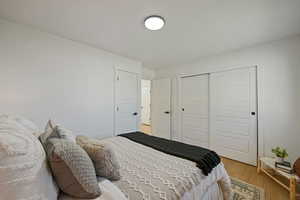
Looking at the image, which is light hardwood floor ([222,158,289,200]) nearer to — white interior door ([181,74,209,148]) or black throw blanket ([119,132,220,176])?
white interior door ([181,74,209,148])

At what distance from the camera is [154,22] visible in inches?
70.7

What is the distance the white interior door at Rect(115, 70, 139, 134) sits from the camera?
303cm

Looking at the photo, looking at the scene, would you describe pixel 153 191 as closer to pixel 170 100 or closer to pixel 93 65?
pixel 93 65

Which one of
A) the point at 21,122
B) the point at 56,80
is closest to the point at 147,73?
the point at 56,80

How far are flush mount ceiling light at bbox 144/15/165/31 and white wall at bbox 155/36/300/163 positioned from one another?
6.26ft

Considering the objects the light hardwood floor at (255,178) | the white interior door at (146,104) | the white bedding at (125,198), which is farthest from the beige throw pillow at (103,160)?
the white interior door at (146,104)

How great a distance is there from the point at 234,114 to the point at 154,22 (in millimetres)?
2392

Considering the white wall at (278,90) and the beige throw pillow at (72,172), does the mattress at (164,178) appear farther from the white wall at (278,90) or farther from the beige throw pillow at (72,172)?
the white wall at (278,90)

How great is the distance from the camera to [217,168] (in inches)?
54.3

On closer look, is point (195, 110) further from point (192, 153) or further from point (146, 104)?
point (146, 104)

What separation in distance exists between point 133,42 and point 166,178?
2.25m

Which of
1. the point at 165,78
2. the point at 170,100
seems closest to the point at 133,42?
Answer: the point at 165,78

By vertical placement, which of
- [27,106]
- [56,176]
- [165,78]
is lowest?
[56,176]

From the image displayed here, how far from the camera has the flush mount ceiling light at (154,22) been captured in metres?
1.74
